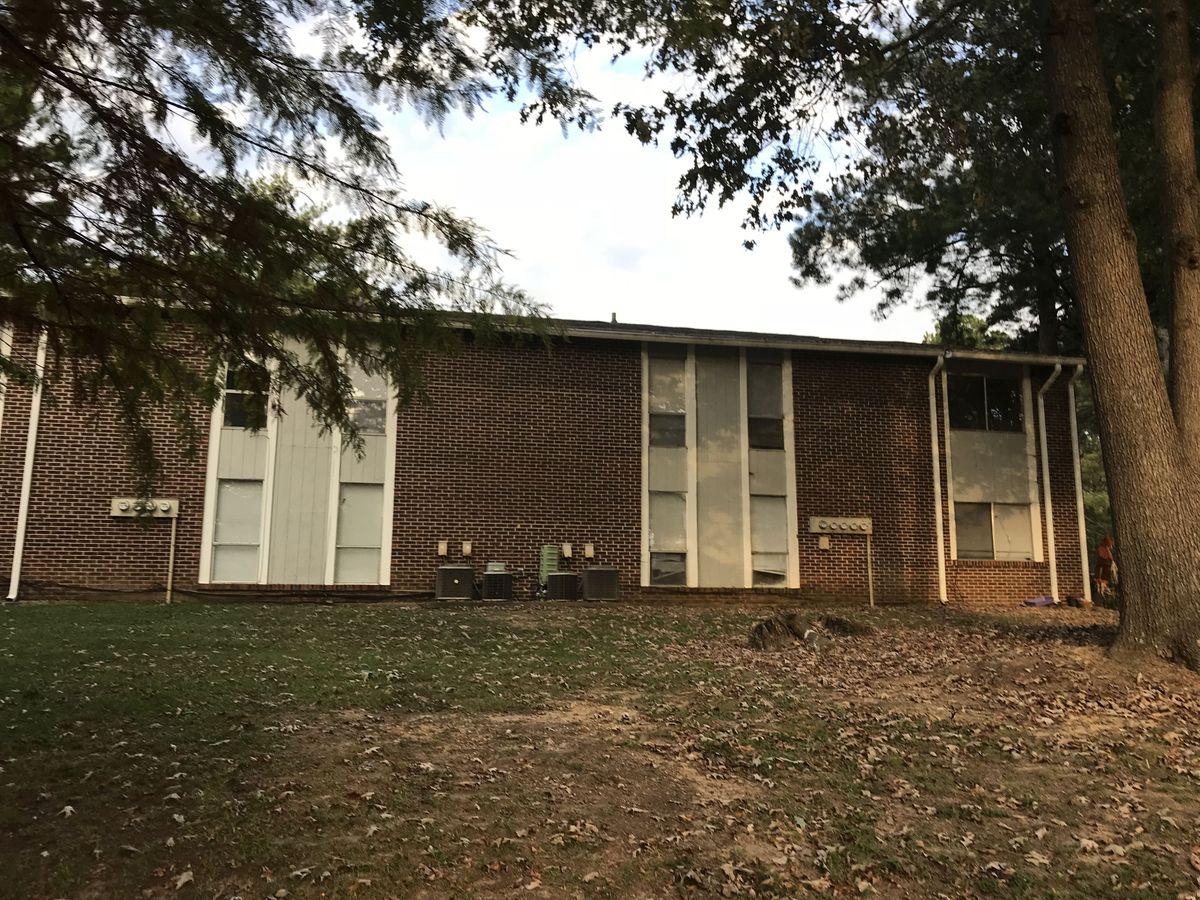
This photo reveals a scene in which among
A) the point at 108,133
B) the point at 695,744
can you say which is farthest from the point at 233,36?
the point at 695,744

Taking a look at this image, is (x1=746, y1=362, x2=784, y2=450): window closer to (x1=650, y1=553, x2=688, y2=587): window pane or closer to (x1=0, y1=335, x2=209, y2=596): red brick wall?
(x1=650, y1=553, x2=688, y2=587): window pane

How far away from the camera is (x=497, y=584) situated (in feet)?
47.8

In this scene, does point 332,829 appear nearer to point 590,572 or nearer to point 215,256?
point 215,256

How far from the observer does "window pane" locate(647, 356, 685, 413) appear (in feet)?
52.7

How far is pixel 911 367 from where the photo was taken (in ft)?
55.4

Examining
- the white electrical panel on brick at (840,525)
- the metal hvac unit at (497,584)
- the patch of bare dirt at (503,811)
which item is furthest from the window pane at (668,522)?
the patch of bare dirt at (503,811)

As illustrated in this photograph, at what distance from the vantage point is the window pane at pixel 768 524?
16.0 metres

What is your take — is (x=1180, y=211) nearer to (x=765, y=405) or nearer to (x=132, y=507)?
(x=765, y=405)

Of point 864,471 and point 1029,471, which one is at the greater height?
point 1029,471

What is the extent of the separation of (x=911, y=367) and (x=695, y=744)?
1297cm

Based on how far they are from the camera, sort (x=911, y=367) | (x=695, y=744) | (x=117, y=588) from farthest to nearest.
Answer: (x=911, y=367) → (x=117, y=588) → (x=695, y=744)

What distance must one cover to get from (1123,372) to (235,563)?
13076 millimetres

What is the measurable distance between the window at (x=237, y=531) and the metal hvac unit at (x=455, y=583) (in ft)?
10.4

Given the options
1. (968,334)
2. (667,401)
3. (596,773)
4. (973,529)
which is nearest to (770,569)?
(667,401)
